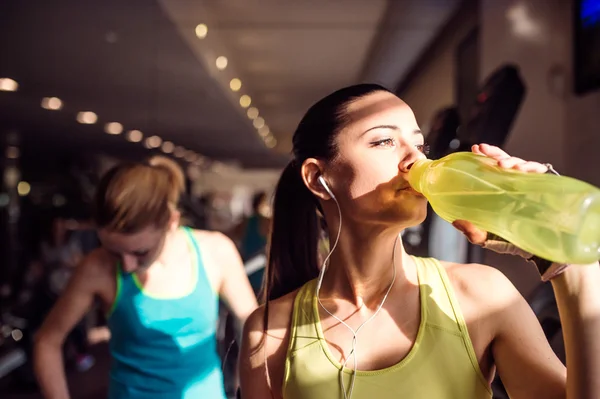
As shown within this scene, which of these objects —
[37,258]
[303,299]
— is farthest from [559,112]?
[37,258]

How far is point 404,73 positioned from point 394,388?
0.88 meters

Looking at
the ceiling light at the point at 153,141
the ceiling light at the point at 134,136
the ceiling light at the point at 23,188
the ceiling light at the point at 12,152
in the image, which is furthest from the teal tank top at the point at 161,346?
the ceiling light at the point at 23,188

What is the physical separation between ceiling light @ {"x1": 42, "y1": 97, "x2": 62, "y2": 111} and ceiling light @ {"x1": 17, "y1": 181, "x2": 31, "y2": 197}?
417 centimetres

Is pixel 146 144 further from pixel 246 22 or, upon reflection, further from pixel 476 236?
pixel 476 236

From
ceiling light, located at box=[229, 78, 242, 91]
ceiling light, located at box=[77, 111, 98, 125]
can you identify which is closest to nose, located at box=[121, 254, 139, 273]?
ceiling light, located at box=[229, 78, 242, 91]

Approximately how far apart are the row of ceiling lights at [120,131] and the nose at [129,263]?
12.1ft

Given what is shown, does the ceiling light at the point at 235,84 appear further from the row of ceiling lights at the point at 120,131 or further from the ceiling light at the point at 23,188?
the ceiling light at the point at 23,188

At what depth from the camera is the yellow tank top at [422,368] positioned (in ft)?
2.47

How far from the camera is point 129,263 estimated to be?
142 cm

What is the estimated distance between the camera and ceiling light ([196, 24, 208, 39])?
3.73 metres

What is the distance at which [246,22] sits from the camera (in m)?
4.12

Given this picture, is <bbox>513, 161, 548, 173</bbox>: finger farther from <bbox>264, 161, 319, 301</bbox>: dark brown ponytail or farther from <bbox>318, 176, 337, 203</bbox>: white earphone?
Answer: <bbox>264, 161, 319, 301</bbox>: dark brown ponytail

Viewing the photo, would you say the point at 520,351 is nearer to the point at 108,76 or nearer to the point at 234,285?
the point at 234,285

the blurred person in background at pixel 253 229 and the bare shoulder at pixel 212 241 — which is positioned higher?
the blurred person in background at pixel 253 229
